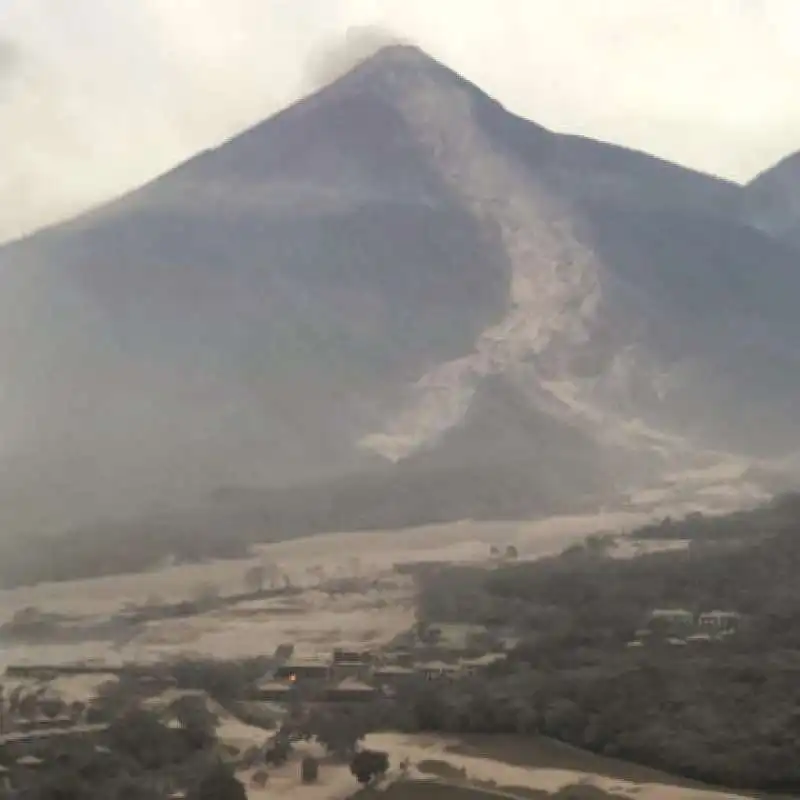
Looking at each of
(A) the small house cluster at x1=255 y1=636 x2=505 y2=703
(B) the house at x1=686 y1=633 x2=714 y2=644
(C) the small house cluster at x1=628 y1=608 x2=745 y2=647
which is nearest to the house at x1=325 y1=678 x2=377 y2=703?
(A) the small house cluster at x1=255 y1=636 x2=505 y2=703

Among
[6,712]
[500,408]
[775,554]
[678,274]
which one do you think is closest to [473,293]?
[500,408]

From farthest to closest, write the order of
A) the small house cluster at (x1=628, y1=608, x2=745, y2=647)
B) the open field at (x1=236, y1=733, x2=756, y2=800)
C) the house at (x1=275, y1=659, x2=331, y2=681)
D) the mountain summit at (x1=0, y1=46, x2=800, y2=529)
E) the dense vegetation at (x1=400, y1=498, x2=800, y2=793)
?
1. the mountain summit at (x1=0, y1=46, x2=800, y2=529)
2. the small house cluster at (x1=628, y1=608, x2=745, y2=647)
3. the house at (x1=275, y1=659, x2=331, y2=681)
4. the dense vegetation at (x1=400, y1=498, x2=800, y2=793)
5. the open field at (x1=236, y1=733, x2=756, y2=800)

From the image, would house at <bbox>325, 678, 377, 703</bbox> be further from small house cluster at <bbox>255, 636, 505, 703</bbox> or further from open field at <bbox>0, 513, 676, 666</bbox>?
open field at <bbox>0, 513, 676, 666</bbox>

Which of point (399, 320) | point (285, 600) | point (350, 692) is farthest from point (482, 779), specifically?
point (399, 320)

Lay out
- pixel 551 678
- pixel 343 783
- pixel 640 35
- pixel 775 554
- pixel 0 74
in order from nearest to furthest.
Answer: pixel 343 783 → pixel 551 678 → pixel 775 554 → pixel 0 74 → pixel 640 35

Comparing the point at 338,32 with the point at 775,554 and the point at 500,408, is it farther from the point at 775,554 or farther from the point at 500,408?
the point at 775,554

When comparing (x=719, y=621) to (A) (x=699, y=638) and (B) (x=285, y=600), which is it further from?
(B) (x=285, y=600)
